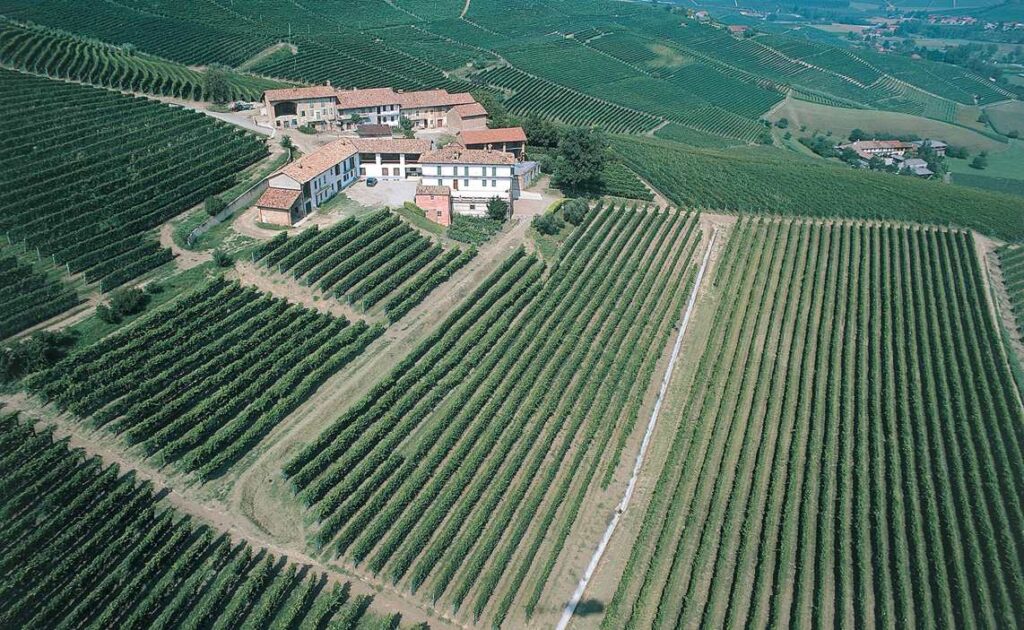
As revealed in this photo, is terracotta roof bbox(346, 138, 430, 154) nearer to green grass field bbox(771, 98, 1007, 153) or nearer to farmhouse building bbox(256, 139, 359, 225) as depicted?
farmhouse building bbox(256, 139, 359, 225)

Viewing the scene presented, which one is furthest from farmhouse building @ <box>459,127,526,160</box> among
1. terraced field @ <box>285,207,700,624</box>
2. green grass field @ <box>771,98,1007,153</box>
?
green grass field @ <box>771,98,1007,153</box>

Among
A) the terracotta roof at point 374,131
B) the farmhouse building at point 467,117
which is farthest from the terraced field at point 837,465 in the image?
the terracotta roof at point 374,131

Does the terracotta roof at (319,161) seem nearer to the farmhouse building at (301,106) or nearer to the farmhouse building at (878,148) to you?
the farmhouse building at (301,106)

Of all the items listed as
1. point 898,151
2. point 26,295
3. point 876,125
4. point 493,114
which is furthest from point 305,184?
point 876,125

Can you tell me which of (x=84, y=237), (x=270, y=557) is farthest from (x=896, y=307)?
(x=84, y=237)

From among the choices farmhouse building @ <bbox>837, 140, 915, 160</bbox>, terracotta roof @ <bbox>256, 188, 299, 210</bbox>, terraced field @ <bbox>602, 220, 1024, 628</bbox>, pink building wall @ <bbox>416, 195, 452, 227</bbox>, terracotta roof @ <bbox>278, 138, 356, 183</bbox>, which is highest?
terracotta roof @ <bbox>278, 138, 356, 183</bbox>
